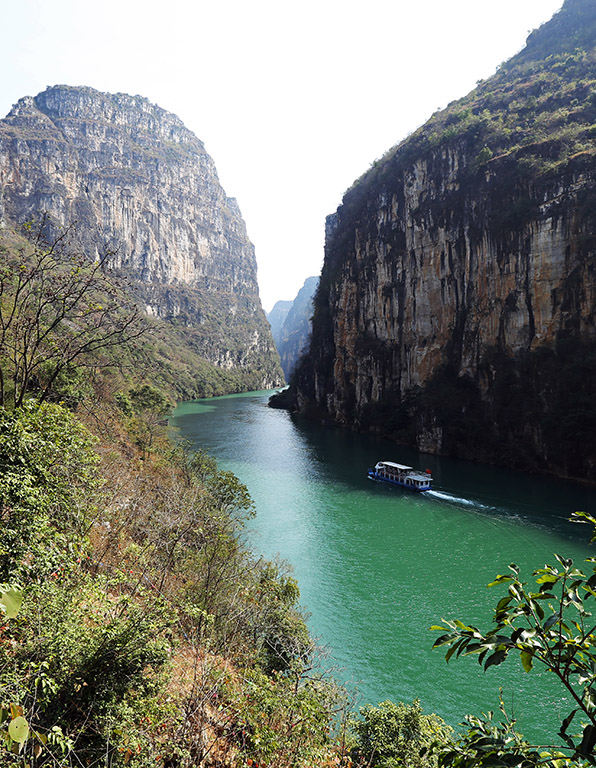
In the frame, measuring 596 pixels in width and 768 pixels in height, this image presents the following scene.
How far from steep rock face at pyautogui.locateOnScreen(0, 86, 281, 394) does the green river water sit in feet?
237

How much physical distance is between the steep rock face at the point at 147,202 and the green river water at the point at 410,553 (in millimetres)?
72281

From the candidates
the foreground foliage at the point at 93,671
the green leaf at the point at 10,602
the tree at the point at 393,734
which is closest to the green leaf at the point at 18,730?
the green leaf at the point at 10,602

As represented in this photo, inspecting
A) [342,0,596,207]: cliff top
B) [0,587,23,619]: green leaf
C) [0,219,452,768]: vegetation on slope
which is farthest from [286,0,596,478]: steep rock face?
[0,587,23,619]: green leaf

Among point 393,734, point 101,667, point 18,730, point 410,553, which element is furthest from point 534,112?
point 18,730

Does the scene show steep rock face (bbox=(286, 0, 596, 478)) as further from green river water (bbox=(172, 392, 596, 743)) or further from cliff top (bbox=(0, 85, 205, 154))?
cliff top (bbox=(0, 85, 205, 154))

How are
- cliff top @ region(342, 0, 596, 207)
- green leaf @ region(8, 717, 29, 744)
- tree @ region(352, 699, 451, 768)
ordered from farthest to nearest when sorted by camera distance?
cliff top @ region(342, 0, 596, 207)
tree @ region(352, 699, 451, 768)
green leaf @ region(8, 717, 29, 744)

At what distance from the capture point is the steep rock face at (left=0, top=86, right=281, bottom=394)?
96562 mm

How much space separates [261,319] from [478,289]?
126 m

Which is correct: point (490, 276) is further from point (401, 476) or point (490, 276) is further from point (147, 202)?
point (147, 202)

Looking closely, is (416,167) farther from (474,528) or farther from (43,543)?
(43,543)

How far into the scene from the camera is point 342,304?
6047cm

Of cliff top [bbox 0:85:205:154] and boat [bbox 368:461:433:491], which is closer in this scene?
boat [bbox 368:461:433:491]

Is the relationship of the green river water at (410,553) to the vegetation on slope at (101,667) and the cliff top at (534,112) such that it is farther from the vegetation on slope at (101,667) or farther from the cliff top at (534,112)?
the cliff top at (534,112)

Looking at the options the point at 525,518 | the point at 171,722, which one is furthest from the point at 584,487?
the point at 171,722
